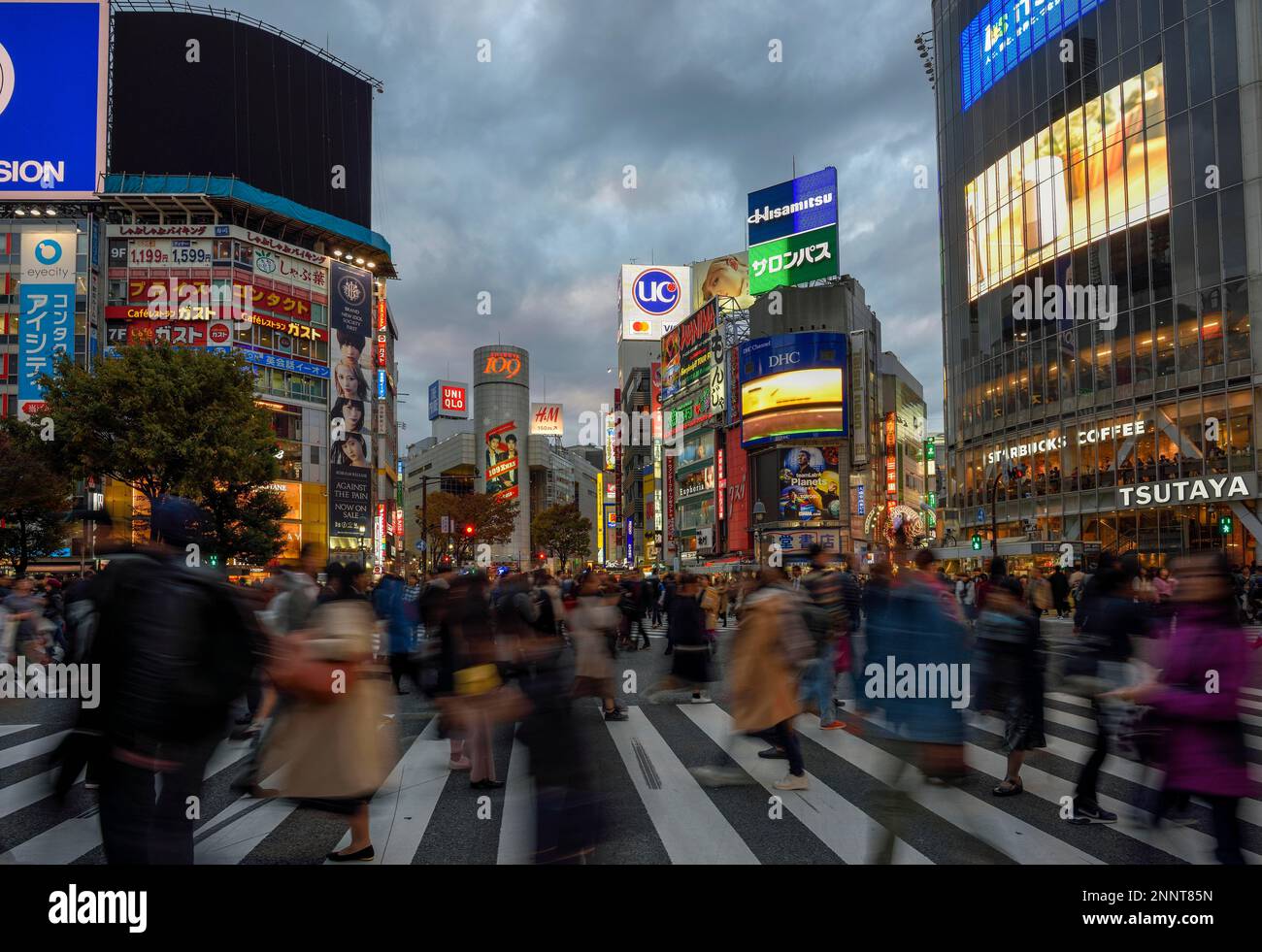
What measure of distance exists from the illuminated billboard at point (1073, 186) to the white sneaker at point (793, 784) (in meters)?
40.4

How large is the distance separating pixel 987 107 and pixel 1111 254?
14.5m

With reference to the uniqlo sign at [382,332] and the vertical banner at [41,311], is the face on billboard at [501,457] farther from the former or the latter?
the vertical banner at [41,311]

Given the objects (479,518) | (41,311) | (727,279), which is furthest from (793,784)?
(727,279)

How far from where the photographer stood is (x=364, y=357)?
63094 mm

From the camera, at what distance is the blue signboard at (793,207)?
65.3 metres

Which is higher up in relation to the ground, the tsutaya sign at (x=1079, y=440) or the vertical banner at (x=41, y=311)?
the vertical banner at (x=41, y=311)

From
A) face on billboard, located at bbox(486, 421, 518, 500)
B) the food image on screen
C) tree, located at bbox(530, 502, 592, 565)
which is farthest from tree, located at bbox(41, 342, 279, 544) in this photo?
face on billboard, located at bbox(486, 421, 518, 500)

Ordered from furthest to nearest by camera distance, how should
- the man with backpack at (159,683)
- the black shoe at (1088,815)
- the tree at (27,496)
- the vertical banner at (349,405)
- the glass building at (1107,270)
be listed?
the vertical banner at (349,405)
the glass building at (1107,270)
the tree at (27,496)
the black shoe at (1088,815)
the man with backpack at (159,683)

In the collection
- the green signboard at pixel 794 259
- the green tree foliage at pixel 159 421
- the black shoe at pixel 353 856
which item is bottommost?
the black shoe at pixel 353 856

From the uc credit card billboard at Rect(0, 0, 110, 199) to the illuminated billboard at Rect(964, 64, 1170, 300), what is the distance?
41929 mm

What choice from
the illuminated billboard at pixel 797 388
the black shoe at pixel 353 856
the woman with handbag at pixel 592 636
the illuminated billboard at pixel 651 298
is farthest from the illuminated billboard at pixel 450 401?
the black shoe at pixel 353 856

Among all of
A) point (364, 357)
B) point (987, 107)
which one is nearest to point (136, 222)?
point (364, 357)

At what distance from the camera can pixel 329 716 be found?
4.98m

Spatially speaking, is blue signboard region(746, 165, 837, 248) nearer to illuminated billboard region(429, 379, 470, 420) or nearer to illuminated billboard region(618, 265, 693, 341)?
illuminated billboard region(618, 265, 693, 341)
